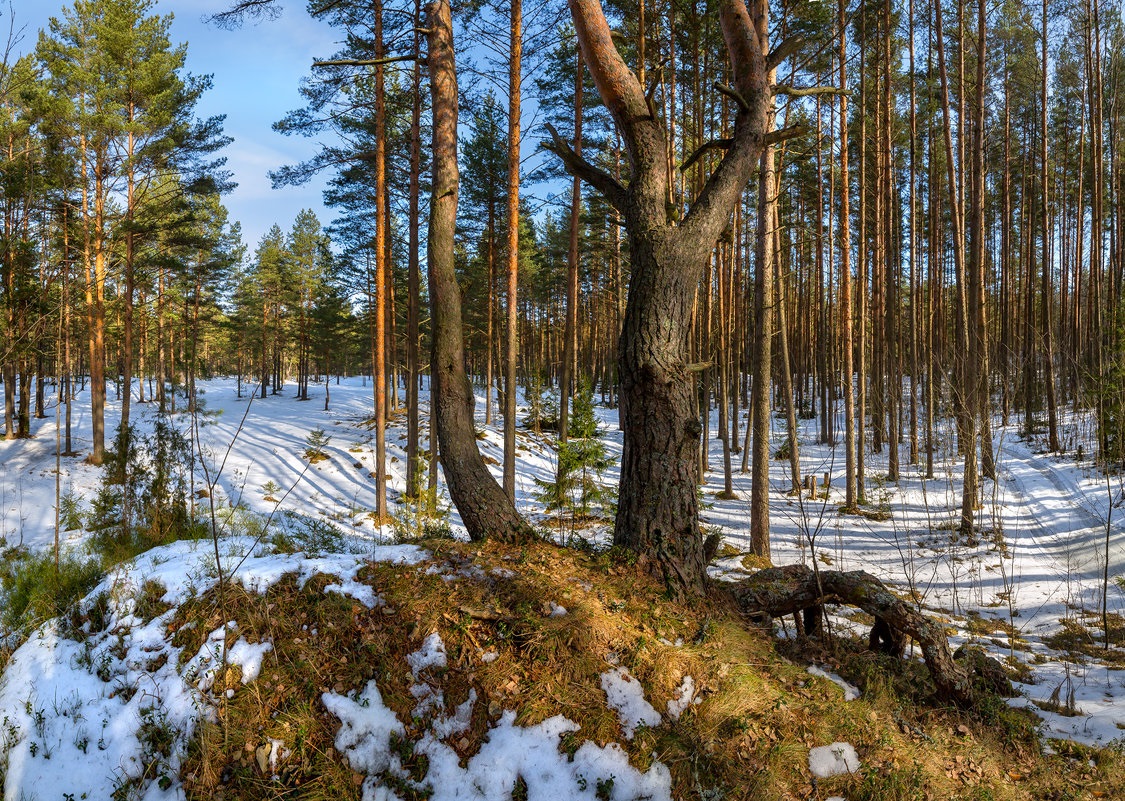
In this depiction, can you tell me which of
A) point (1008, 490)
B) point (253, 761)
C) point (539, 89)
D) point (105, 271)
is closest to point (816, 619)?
point (253, 761)

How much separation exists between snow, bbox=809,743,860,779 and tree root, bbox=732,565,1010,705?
3.17 ft

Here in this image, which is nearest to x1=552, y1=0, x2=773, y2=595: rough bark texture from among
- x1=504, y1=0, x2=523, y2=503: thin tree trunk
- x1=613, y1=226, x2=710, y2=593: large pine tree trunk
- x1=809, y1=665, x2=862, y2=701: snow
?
x1=613, y1=226, x2=710, y2=593: large pine tree trunk

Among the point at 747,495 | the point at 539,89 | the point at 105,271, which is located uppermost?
the point at 539,89

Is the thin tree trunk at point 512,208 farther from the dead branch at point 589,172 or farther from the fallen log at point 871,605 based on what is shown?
the dead branch at point 589,172

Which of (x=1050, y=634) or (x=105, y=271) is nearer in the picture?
(x=1050, y=634)

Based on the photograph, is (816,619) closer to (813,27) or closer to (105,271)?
(813,27)

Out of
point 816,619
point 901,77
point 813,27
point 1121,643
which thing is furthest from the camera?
point 901,77

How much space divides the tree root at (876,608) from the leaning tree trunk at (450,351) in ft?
6.38

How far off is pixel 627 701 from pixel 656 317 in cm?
237

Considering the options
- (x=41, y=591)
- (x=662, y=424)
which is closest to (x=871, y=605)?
(x=662, y=424)

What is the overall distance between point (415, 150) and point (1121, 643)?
45.6 ft

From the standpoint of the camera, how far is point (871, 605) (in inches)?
145

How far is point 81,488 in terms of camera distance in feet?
44.2

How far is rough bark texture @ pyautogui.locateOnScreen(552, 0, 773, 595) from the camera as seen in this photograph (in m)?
3.69
